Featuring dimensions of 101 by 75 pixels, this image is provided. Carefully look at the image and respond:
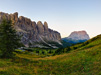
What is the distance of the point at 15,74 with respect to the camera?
11.0 metres

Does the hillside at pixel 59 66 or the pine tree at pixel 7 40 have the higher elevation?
the pine tree at pixel 7 40

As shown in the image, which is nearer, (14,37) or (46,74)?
(46,74)

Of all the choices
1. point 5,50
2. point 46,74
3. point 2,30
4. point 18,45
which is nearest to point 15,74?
point 46,74

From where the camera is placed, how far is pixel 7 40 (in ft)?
77.3

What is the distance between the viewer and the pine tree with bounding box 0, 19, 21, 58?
22.9 metres

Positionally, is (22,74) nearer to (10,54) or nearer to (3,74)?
(3,74)

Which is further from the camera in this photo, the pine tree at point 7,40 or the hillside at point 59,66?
the pine tree at point 7,40

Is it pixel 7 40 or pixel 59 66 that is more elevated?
pixel 7 40

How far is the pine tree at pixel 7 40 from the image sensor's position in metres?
22.9

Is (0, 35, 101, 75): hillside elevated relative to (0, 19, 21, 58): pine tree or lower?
lower

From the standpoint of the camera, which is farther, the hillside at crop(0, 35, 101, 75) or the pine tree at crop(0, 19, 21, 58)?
the pine tree at crop(0, 19, 21, 58)

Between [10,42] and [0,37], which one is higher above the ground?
[0,37]

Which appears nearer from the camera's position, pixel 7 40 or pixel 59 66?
pixel 59 66

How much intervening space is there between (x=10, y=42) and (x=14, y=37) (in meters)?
2.16
